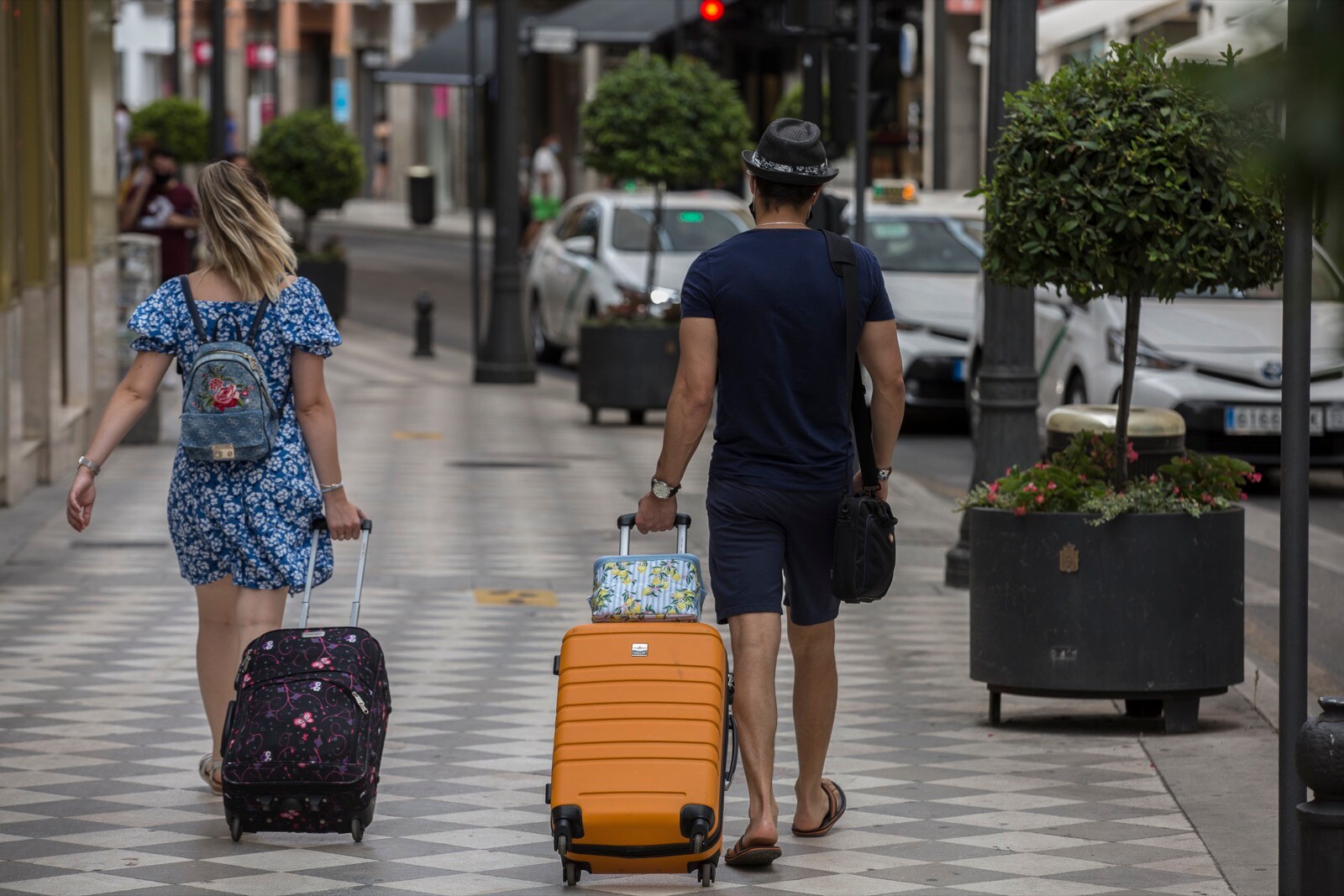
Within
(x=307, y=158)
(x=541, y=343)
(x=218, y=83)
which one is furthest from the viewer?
(x=307, y=158)

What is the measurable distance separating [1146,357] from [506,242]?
853cm

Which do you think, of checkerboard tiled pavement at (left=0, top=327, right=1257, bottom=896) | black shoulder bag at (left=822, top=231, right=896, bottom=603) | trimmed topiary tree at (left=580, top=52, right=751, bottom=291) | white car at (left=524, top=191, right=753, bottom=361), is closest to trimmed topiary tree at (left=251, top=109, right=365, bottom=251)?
white car at (left=524, top=191, right=753, bottom=361)

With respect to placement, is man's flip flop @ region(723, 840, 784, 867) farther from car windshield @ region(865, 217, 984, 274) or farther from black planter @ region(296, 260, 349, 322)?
black planter @ region(296, 260, 349, 322)

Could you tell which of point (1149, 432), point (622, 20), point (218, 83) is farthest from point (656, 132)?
point (622, 20)

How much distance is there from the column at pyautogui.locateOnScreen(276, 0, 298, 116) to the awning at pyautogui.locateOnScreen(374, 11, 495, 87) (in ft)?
74.2

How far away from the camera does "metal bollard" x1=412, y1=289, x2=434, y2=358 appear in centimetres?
2361

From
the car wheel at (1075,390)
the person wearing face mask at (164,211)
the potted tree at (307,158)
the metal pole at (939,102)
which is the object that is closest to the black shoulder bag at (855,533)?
the car wheel at (1075,390)

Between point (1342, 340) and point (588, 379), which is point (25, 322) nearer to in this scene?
point (588, 379)

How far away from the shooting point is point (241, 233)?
5840mm

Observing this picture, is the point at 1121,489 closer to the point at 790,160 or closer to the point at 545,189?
the point at 790,160

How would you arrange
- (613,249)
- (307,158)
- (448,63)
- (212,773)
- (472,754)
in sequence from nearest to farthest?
(212,773) < (472,754) < (613,249) < (307,158) < (448,63)

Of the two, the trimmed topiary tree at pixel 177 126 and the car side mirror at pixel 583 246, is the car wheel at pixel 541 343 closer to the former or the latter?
the car side mirror at pixel 583 246

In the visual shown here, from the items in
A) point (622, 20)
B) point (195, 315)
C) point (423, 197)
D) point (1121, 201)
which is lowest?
point (195, 315)

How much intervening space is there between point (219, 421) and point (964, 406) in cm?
1235
